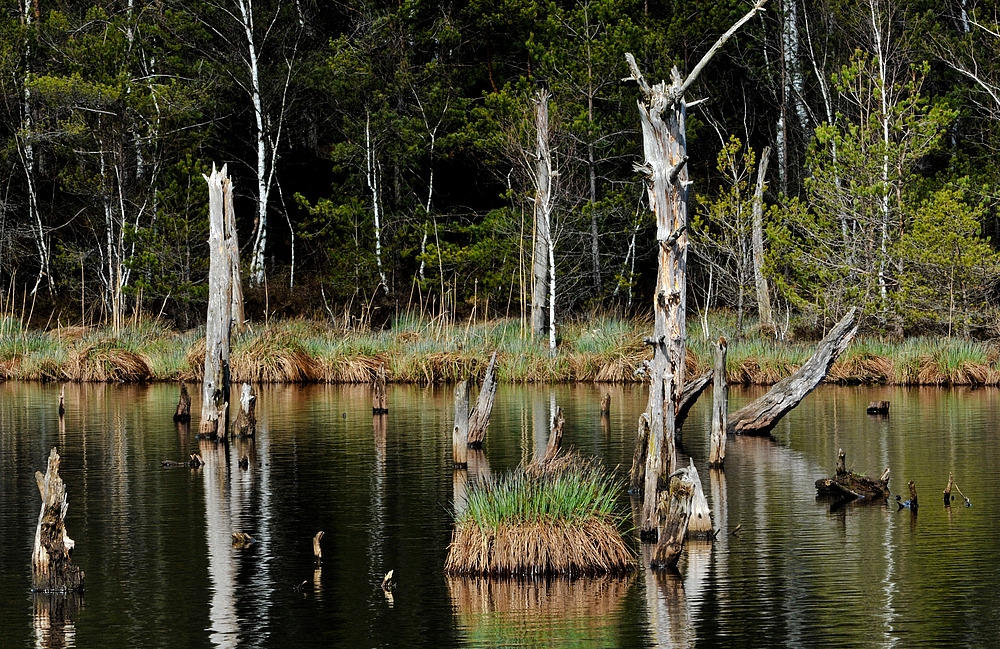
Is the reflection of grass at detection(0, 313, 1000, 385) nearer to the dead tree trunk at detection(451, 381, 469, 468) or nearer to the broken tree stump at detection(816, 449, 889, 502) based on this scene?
the dead tree trunk at detection(451, 381, 469, 468)

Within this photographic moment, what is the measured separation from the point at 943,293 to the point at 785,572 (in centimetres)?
2286

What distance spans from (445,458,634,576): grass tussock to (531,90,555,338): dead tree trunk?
885 inches

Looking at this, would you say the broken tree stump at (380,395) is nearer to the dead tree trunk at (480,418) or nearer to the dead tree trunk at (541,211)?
the dead tree trunk at (480,418)

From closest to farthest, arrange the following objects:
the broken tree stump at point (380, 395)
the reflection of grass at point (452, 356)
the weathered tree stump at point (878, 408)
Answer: the weathered tree stump at point (878, 408), the broken tree stump at point (380, 395), the reflection of grass at point (452, 356)

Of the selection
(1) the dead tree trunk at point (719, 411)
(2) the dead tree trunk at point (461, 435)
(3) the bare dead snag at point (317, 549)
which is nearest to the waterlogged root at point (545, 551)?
(3) the bare dead snag at point (317, 549)

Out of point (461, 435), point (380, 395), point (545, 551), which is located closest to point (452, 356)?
point (380, 395)

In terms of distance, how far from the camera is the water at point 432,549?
978 cm

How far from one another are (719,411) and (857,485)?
2140 mm

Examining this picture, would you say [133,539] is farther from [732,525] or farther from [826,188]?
[826,188]

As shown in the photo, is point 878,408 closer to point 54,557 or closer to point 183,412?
point 183,412

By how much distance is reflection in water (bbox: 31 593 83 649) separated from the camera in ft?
31.3

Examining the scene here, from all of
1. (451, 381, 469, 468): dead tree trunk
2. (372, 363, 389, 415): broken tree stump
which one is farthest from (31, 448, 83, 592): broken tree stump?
(372, 363, 389, 415): broken tree stump

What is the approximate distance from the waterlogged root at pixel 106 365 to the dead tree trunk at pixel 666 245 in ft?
76.4

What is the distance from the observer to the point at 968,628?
377 inches
